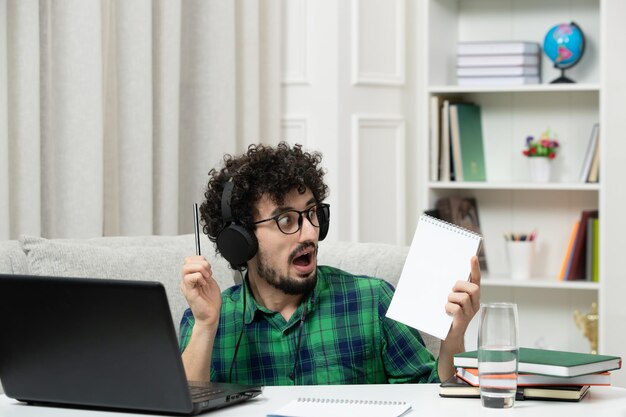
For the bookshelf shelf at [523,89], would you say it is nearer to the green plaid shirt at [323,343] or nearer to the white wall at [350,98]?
the white wall at [350,98]

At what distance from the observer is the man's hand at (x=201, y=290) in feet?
5.60

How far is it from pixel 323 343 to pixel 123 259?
1.79 ft

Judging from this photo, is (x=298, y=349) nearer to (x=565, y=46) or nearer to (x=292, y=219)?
(x=292, y=219)

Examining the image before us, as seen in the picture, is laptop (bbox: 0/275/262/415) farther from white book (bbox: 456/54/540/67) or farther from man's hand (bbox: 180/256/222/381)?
white book (bbox: 456/54/540/67)

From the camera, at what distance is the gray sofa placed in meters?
2.14

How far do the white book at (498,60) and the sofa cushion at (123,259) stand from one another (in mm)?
1643

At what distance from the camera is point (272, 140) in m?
3.54

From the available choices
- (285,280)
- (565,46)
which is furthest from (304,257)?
(565,46)

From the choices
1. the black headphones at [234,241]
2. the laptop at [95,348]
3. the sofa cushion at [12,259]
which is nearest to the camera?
the laptop at [95,348]

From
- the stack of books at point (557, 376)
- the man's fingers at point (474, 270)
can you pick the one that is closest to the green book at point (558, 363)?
the stack of books at point (557, 376)

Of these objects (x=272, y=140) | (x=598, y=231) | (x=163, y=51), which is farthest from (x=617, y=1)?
(x=163, y=51)

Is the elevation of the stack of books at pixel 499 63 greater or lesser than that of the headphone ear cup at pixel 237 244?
greater

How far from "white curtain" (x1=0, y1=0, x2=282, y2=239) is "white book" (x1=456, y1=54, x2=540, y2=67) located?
2.57ft

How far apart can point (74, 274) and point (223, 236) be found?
1.50 ft
